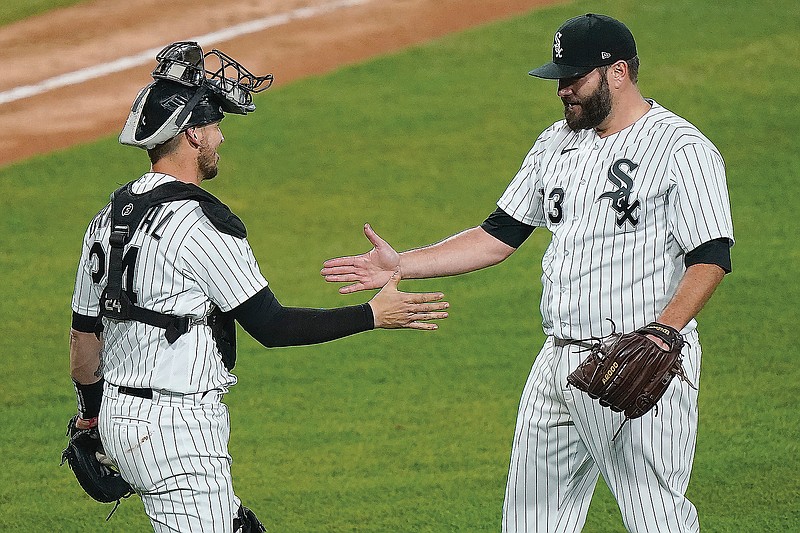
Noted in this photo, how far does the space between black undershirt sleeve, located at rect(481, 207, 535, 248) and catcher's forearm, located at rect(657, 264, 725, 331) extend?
0.81m

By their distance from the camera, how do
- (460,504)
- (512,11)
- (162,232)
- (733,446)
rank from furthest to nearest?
(512,11) < (733,446) < (460,504) < (162,232)

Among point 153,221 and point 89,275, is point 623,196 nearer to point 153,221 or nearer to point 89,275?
point 153,221

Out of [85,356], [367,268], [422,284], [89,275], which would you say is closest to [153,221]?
[89,275]

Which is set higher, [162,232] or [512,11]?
[512,11]

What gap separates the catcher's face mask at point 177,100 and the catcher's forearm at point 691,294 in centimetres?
135

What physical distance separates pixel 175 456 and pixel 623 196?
1.55m

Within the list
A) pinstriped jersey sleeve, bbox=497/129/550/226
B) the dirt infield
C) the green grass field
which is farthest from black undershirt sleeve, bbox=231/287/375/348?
the dirt infield

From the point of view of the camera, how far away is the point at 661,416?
12.8ft

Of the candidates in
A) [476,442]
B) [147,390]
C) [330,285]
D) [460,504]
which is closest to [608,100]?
[147,390]

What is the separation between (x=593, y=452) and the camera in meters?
4.00

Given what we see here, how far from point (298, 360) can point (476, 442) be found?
154cm

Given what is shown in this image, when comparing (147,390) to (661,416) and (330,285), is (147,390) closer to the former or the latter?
(661,416)

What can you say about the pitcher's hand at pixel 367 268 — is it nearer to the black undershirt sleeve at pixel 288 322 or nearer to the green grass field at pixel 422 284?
the black undershirt sleeve at pixel 288 322

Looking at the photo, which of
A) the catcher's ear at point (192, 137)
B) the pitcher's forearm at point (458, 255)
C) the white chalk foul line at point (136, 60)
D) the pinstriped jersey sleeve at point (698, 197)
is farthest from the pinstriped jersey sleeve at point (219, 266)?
the white chalk foul line at point (136, 60)
